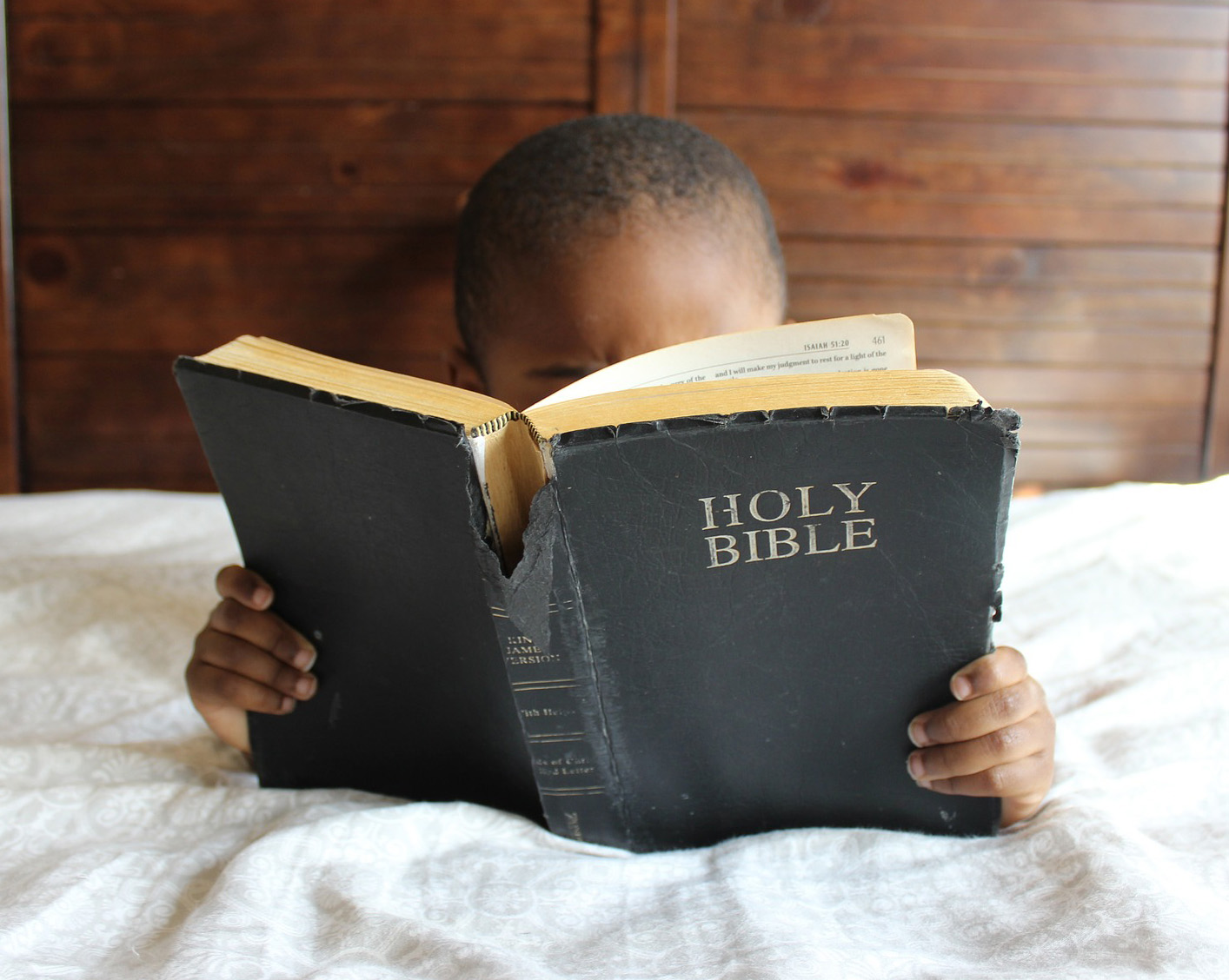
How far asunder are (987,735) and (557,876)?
0.75 feet

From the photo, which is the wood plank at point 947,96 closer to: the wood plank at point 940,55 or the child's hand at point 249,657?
the wood plank at point 940,55

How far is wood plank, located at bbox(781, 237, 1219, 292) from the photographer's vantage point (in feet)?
5.07

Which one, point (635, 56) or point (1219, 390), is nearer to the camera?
point (635, 56)

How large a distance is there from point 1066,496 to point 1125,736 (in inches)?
25.4

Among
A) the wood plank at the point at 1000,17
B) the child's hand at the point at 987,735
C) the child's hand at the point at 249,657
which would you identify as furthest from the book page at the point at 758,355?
the wood plank at the point at 1000,17

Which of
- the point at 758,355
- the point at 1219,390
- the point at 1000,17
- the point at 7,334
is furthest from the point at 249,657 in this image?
the point at 1219,390

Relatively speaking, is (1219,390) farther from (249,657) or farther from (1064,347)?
(249,657)

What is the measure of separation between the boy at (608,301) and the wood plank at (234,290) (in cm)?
57

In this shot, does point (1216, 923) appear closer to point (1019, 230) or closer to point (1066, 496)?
point (1066, 496)

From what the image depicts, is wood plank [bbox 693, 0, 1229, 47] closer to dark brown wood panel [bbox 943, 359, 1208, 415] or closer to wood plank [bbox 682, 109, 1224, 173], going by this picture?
wood plank [bbox 682, 109, 1224, 173]

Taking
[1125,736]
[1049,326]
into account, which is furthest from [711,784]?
[1049,326]

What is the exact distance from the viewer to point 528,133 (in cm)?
148

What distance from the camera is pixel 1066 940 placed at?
16.0 inches

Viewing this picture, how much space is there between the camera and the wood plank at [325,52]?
146 cm
